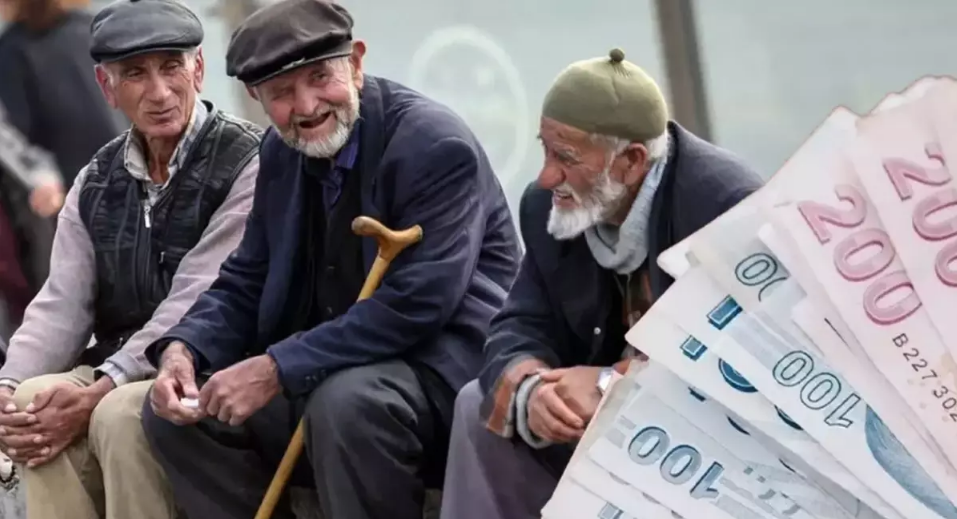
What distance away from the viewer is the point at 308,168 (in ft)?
7.96

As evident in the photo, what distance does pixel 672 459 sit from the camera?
1.64 metres

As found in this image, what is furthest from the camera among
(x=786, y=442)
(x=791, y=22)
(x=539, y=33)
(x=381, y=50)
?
(x=381, y=50)

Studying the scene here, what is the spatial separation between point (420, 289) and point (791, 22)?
1719mm

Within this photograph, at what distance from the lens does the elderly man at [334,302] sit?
2.19m

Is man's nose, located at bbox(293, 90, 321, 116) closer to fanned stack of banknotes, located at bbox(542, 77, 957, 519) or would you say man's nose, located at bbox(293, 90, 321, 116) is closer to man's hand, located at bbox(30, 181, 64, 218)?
fanned stack of banknotes, located at bbox(542, 77, 957, 519)

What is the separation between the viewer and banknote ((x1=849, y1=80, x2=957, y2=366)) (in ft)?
5.02

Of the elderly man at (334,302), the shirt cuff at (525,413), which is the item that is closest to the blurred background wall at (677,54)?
the elderly man at (334,302)

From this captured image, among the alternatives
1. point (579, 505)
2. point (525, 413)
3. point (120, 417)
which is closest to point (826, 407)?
point (579, 505)

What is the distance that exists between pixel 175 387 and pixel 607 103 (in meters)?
0.93

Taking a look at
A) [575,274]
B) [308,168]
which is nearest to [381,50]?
[308,168]

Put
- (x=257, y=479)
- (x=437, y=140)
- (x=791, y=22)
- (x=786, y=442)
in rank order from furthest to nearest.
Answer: (x=791, y=22), (x=257, y=479), (x=437, y=140), (x=786, y=442)

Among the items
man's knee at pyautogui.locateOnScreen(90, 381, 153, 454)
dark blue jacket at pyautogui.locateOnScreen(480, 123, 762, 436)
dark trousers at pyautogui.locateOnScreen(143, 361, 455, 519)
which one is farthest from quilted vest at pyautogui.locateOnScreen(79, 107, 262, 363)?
dark blue jacket at pyautogui.locateOnScreen(480, 123, 762, 436)

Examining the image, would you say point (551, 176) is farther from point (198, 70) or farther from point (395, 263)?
point (198, 70)

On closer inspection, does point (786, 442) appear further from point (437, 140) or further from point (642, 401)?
point (437, 140)
